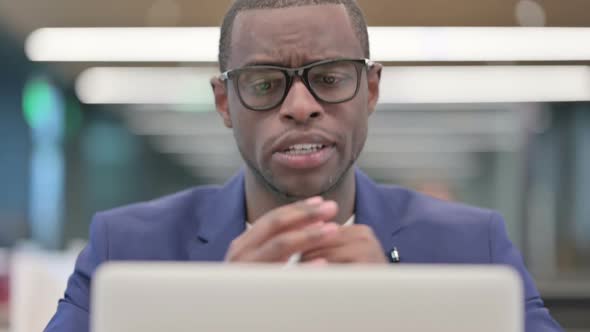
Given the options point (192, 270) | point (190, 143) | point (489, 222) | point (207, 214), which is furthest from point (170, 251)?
point (190, 143)

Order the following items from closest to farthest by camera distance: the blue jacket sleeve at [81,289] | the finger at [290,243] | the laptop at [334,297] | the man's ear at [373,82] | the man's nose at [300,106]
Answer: the laptop at [334,297], the finger at [290,243], the man's nose at [300,106], the blue jacket sleeve at [81,289], the man's ear at [373,82]

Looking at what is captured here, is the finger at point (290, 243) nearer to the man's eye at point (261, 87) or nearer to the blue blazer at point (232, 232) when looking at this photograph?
the man's eye at point (261, 87)

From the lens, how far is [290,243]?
0.82 m

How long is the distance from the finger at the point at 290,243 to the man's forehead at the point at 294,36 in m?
0.59

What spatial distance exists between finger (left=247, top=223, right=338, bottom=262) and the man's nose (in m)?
0.50

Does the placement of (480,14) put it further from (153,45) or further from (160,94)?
(160,94)

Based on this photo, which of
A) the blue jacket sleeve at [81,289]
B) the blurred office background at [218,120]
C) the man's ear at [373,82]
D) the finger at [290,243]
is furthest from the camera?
the blurred office background at [218,120]

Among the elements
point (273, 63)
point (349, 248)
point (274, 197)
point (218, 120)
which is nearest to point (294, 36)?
point (273, 63)

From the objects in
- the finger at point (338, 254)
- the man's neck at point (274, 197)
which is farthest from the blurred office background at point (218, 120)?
the finger at point (338, 254)

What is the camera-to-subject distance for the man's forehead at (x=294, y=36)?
1.39 m

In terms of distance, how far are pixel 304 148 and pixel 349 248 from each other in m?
0.46

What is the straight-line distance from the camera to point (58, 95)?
39.1 feet

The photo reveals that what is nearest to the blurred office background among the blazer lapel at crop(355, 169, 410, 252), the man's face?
the blazer lapel at crop(355, 169, 410, 252)

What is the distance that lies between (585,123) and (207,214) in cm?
1234
